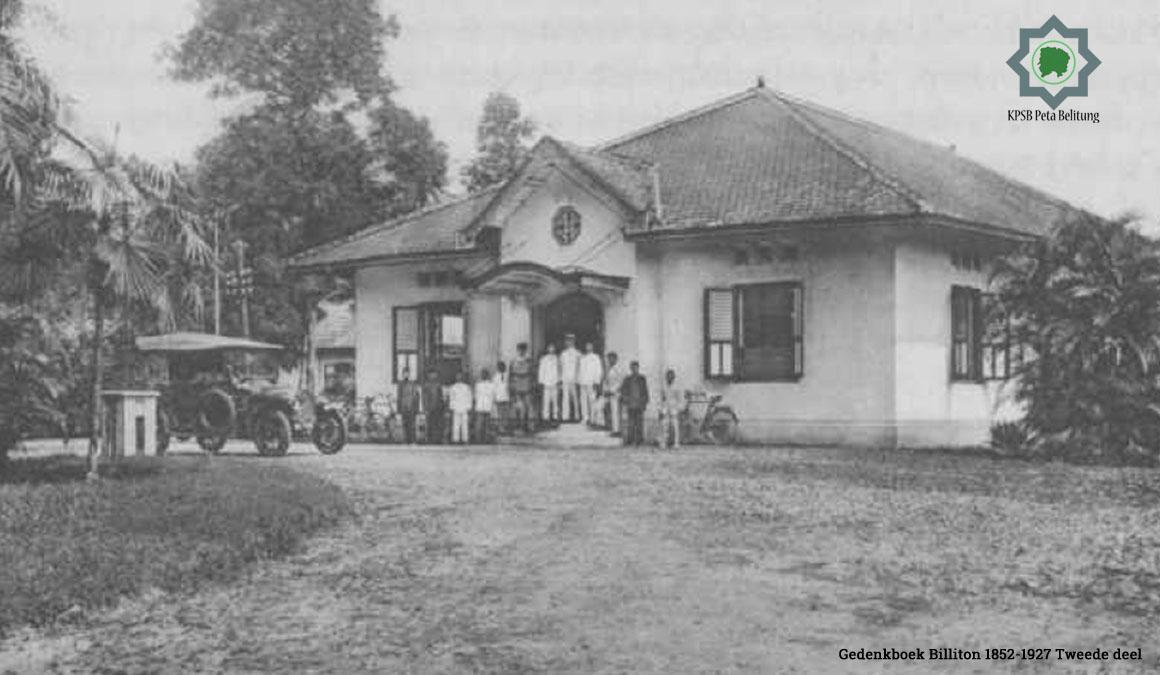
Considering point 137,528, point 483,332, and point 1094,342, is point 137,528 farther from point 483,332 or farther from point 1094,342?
point 483,332

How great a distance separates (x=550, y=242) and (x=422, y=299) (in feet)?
11.3

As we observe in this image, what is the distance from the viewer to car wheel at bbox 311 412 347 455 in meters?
18.2

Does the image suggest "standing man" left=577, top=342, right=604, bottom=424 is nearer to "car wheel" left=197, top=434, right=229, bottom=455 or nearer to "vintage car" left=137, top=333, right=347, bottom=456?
"vintage car" left=137, top=333, right=347, bottom=456

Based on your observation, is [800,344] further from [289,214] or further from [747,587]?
[289,214]

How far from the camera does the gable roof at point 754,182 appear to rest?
19.1 meters

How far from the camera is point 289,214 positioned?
3400cm

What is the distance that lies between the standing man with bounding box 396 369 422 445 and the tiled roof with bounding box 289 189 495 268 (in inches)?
106

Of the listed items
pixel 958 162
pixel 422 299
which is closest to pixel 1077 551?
pixel 422 299

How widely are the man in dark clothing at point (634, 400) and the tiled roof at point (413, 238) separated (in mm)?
4583

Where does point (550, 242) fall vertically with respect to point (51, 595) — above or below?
above

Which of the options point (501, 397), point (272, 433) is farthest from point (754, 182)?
point (272, 433)

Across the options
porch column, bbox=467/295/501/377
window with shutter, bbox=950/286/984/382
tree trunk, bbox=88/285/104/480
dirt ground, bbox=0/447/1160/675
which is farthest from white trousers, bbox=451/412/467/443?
dirt ground, bbox=0/447/1160/675

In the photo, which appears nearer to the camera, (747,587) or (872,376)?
(747,587)

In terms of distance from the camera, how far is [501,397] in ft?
70.3
